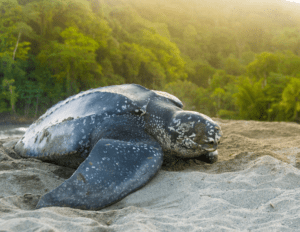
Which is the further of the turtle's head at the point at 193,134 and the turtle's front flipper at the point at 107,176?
the turtle's head at the point at 193,134

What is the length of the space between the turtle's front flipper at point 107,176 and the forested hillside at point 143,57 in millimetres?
6099

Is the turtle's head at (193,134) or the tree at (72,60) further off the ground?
the turtle's head at (193,134)

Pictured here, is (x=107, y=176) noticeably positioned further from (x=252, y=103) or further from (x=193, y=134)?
(x=252, y=103)

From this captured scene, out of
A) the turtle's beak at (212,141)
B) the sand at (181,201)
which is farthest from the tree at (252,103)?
the turtle's beak at (212,141)

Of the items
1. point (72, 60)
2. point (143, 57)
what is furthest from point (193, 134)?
point (143, 57)

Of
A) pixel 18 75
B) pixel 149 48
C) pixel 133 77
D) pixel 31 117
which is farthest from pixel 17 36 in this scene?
pixel 149 48

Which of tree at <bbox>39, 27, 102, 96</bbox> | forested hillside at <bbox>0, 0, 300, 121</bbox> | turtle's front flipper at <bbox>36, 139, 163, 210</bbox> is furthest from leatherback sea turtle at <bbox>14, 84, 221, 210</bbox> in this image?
tree at <bbox>39, 27, 102, 96</bbox>

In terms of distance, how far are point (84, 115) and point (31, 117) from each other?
11049 millimetres

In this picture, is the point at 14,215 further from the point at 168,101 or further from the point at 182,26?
the point at 182,26

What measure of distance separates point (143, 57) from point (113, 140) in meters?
17.9

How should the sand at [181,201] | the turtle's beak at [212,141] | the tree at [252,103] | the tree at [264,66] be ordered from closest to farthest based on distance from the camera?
the sand at [181,201]
the turtle's beak at [212,141]
the tree at [252,103]
the tree at [264,66]

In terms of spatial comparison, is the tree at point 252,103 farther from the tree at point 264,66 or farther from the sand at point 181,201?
the sand at point 181,201

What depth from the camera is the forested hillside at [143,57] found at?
386 inches

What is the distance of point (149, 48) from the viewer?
21047 mm
